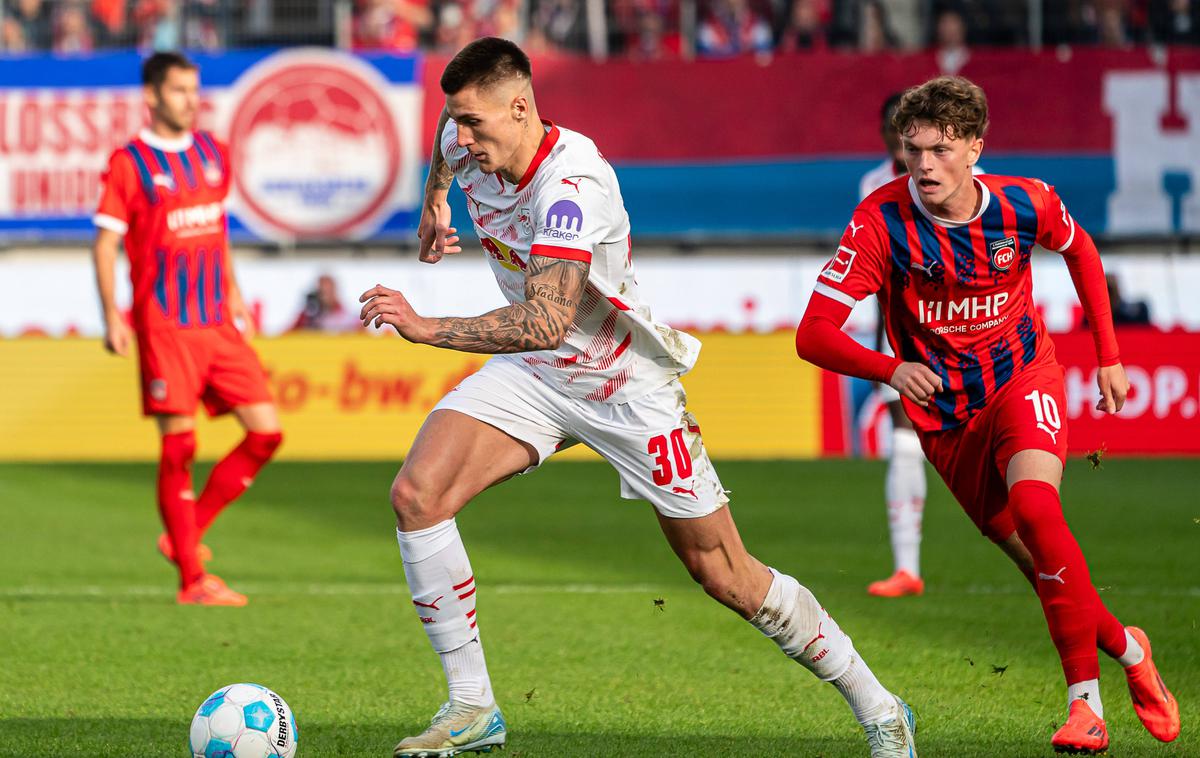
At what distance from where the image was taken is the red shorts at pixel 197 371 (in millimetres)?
7523

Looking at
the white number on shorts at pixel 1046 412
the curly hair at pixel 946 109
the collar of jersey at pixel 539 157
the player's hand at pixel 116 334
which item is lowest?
the player's hand at pixel 116 334

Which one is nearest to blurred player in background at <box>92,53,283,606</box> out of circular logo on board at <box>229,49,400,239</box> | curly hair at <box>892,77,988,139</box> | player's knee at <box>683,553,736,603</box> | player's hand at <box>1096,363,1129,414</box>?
player's knee at <box>683,553,736,603</box>

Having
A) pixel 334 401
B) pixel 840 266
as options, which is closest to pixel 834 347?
pixel 840 266

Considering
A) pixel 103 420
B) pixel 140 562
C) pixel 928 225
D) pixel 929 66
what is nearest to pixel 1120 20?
pixel 929 66

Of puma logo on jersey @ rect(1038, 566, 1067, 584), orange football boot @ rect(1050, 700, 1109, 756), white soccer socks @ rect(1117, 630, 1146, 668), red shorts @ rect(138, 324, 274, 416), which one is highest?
puma logo on jersey @ rect(1038, 566, 1067, 584)

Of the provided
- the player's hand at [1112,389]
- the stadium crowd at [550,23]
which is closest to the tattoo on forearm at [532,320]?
the player's hand at [1112,389]

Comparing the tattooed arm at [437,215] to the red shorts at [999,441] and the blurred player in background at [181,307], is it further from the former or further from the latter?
the blurred player in background at [181,307]

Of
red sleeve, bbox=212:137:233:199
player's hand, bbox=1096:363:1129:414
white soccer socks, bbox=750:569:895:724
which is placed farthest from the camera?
red sleeve, bbox=212:137:233:199

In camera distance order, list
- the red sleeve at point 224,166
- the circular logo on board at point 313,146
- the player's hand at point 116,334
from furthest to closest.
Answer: the circular logo on board at point 313,146 < the red sleeve at point 224,166 < the player's hand at point 116,334

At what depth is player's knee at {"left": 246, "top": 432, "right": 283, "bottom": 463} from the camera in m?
7.73

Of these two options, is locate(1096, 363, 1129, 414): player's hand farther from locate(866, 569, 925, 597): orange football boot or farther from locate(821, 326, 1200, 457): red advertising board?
locate(821, 326, 1200, 457): red advertising board

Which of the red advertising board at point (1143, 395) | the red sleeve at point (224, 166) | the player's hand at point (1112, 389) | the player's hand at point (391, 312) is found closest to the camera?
the player's hand at point (391, 312)

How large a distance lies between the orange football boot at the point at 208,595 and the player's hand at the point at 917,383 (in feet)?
12.9

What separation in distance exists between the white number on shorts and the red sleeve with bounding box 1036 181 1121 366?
0.69ft
